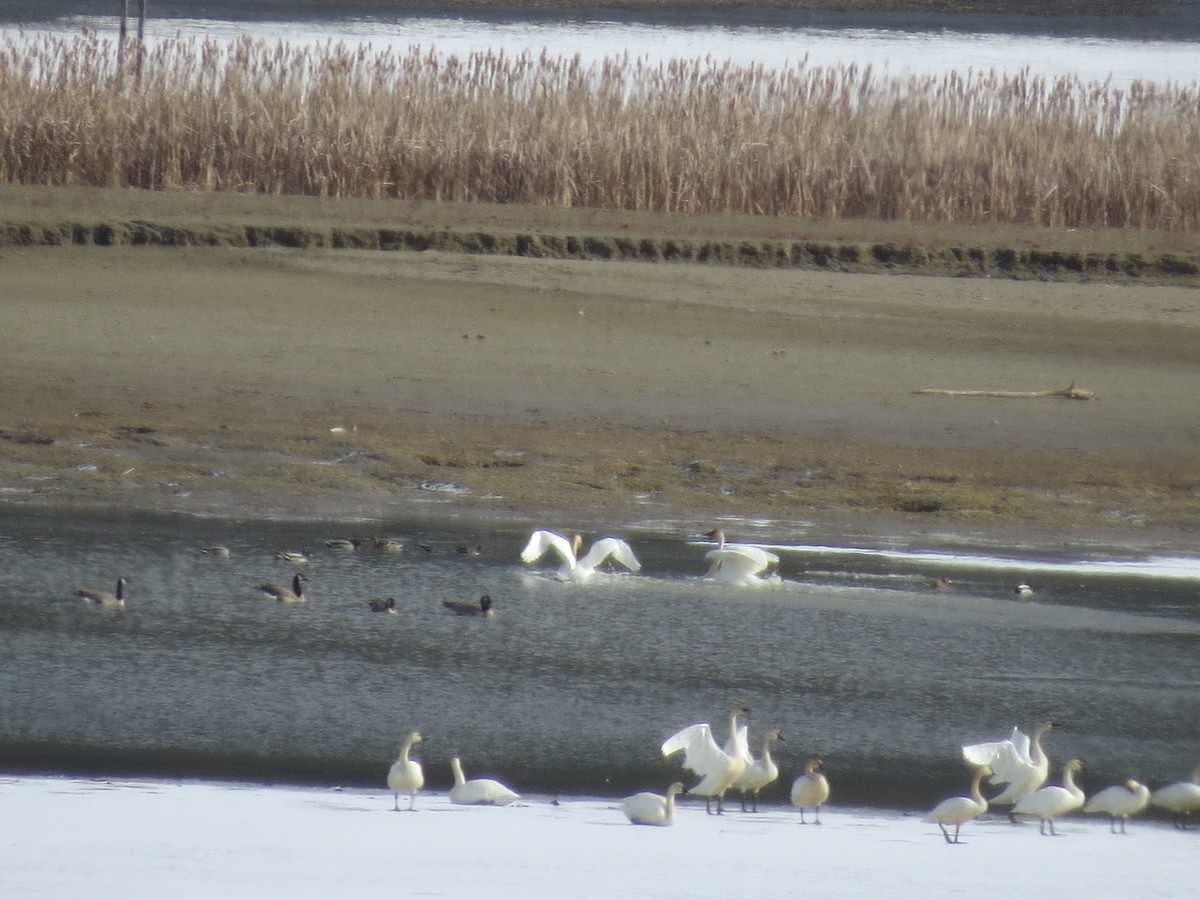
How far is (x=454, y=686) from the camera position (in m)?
6.46

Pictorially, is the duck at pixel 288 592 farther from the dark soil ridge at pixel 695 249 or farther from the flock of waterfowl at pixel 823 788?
the dark soil ridge at pixel 695 249

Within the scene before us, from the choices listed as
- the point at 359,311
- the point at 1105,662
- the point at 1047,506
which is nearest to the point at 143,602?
the point at 1105,662

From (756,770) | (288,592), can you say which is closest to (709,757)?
(756,770)

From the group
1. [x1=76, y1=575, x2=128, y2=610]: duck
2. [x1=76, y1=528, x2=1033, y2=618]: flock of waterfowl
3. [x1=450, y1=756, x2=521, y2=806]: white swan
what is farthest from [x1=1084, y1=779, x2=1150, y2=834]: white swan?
[x1=76, y1=575, x2=128, y2=610]: duck

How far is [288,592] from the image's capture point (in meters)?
7.43

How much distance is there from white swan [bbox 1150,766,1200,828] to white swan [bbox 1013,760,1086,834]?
214 millimetres

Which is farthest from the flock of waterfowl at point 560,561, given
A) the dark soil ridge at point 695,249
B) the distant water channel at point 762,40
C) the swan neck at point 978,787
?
the distant water channel at point 762,40

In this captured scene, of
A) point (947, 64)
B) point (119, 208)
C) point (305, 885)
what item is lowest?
point (305, 885)

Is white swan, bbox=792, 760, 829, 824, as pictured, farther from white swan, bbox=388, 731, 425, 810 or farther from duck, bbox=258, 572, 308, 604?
duck, bbox=258, 572, 308, 604

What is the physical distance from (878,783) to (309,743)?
1.68 m

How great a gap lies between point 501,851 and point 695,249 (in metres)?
10.8

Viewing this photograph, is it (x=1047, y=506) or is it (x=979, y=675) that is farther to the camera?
(x=1047, y=506)

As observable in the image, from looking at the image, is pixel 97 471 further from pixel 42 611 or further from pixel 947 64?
pixel 947 64

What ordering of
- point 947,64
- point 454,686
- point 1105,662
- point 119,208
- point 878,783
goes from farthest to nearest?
point 947,64 → point 119,208 → point 1105,662 → point 454,686 → point 878,783
